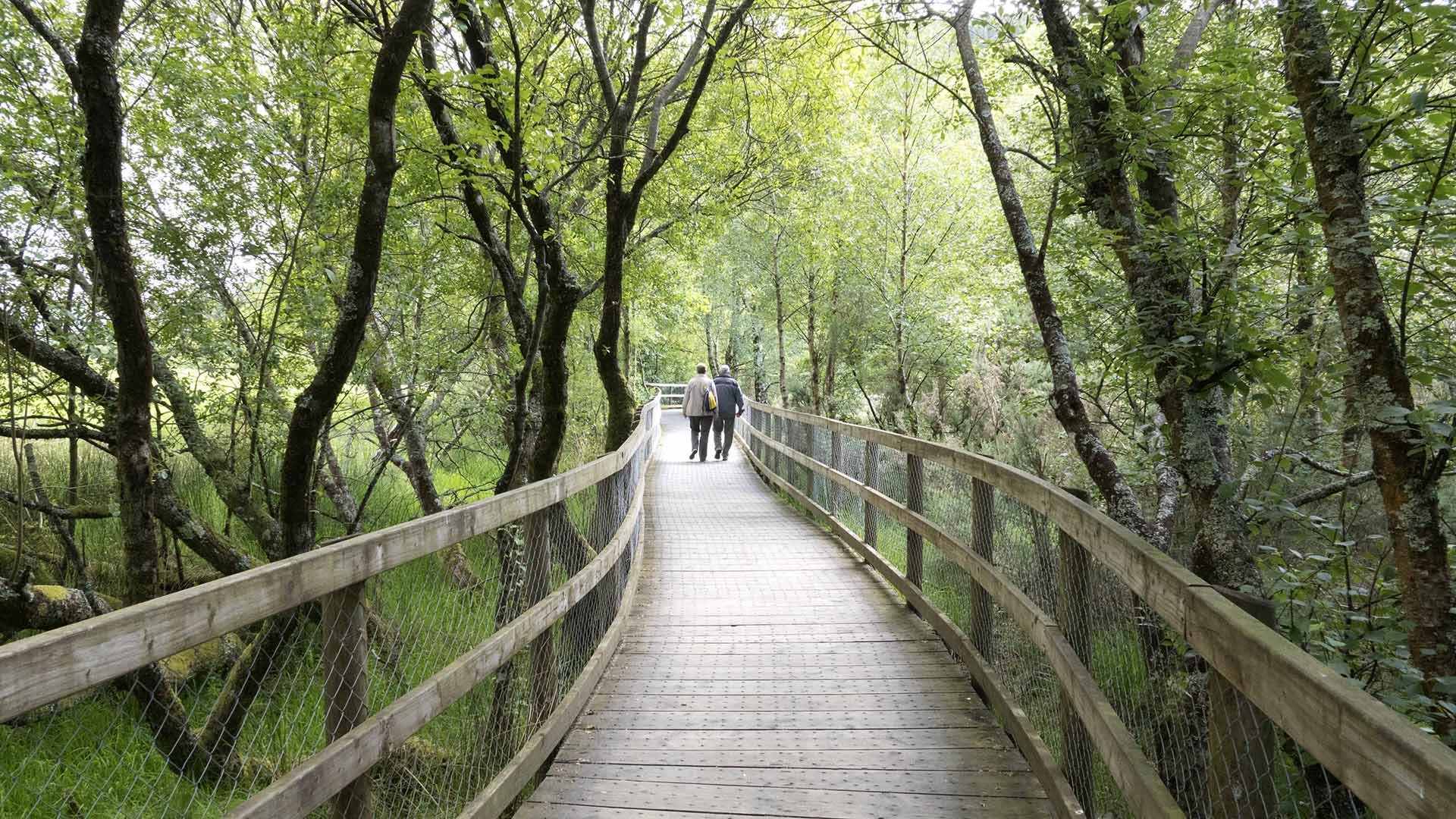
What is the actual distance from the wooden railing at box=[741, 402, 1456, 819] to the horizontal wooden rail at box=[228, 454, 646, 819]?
6.68 ft

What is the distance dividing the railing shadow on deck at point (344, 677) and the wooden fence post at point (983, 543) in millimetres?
2063

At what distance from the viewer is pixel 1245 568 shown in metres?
3.91

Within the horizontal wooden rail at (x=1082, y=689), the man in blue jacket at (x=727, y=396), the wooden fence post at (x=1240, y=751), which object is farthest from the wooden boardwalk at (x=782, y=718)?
the man in blue jacket at (x=727, y=396)

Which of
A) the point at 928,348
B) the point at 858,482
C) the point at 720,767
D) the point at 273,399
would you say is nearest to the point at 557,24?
the point at 273,399

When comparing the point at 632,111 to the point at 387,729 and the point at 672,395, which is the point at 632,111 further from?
the point at 672,395

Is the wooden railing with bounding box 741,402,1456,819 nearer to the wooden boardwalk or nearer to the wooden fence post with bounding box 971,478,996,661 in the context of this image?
the wooden fence post with bounding box 971,478,996,661

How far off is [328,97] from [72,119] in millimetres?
1543

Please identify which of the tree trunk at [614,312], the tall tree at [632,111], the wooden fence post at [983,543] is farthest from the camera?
the tree trunk at [614,312]

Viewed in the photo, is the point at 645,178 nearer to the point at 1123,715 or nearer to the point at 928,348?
the point at 1123,715

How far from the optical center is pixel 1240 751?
6.16 feet

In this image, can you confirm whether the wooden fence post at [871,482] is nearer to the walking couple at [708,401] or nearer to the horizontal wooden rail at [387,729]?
the horizontal wooden rail at [387,729]

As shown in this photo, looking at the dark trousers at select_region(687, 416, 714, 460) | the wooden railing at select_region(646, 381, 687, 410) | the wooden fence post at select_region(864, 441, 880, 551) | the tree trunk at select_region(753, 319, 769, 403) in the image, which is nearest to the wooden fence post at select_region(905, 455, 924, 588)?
the wooden fence post at select_region(864, 441, 880, 551)

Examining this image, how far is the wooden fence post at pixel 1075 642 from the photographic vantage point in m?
2.94

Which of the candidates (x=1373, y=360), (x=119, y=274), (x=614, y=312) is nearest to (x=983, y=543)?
(x=1373, y=360)
